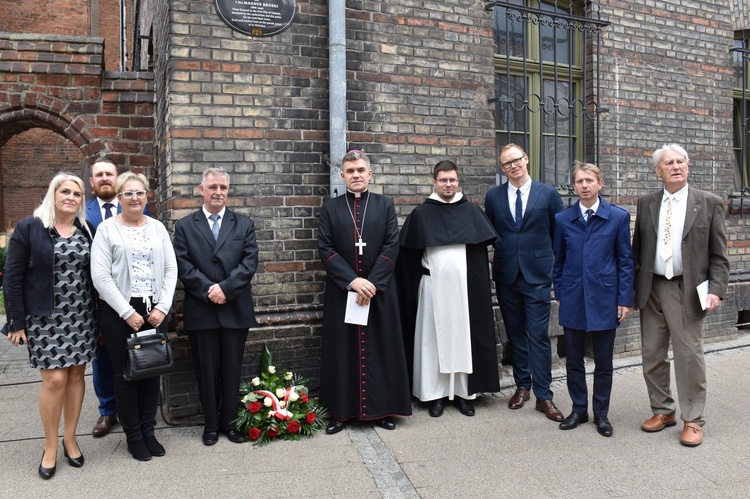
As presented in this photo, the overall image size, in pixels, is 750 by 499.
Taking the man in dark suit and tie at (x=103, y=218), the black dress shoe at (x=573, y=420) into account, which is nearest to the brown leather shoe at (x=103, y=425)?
the man in dark suit and tie at (x=103, y=218)

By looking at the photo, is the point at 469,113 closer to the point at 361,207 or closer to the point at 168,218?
the point at 361,207

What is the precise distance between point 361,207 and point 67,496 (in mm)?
2462

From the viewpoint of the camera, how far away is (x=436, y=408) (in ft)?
14.9

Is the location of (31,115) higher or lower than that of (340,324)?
higher

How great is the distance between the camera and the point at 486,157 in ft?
17.5

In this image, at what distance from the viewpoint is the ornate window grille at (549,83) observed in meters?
5.87

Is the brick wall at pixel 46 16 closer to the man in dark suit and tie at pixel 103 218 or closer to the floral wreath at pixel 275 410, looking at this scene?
the man in dark suit and tie at pixel 103 218

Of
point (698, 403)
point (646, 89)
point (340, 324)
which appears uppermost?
point (646, 89)

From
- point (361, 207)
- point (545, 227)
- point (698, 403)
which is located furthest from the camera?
point (545, 227)

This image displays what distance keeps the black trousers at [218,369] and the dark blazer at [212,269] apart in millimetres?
97

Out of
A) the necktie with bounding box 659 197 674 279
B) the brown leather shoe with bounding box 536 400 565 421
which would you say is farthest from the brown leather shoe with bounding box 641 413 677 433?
the necktie with bounding box 659 197 674 279

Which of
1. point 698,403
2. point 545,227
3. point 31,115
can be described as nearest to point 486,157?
point 545,227

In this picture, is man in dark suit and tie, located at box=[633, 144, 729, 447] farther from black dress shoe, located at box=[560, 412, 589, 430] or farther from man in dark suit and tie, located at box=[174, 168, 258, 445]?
man in dark suit and tie, located at box=[174, 168, 258, 445]

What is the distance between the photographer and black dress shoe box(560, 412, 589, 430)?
A: 13.8 feet
